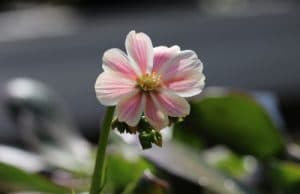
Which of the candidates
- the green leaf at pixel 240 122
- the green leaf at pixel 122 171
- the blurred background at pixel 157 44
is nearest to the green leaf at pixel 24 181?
the green leaf at pixel 122 171

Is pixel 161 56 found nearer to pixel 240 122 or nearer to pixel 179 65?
pixel 179 65

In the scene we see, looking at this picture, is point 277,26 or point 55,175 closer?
point 55,175

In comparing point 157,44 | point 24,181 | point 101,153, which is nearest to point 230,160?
point 24,181

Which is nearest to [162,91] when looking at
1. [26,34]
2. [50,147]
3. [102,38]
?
[50,147]

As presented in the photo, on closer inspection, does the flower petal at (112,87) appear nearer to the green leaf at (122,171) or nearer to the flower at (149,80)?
the flower at (149,80)

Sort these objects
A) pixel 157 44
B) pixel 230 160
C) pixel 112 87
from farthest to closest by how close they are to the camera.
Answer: pixel 157 44
pixel 230 160
pixel 112 87

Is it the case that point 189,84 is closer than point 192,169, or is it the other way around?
point 189,84

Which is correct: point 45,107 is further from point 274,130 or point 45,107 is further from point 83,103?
point 83,103
